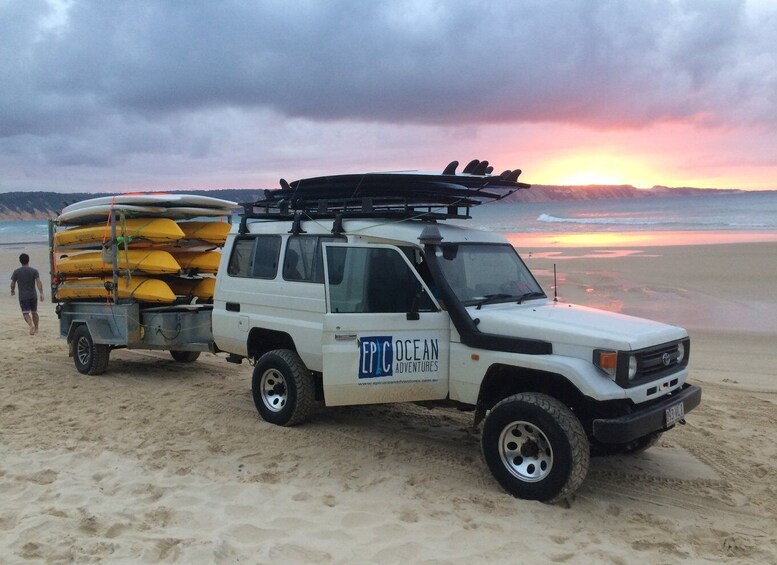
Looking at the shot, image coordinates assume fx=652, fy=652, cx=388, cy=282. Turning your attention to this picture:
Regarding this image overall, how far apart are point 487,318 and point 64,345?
892 cm

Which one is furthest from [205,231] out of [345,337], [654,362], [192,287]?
[654,362]

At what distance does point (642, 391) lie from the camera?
15.5 feet

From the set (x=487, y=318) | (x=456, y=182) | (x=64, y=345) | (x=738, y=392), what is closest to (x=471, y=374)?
(x=487, y=318)

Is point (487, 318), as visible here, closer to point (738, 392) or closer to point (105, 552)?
point (105, 552)

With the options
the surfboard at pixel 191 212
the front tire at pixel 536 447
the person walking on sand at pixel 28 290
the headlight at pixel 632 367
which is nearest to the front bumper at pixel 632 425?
the front tire at pixel 536 447

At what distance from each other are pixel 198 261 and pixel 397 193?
3937 mm

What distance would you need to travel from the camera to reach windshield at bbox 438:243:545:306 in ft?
18.3

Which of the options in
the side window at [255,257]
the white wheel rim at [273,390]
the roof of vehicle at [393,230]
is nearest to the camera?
the roof of vehicle at [393,230]

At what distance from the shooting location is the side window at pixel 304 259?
6.32m

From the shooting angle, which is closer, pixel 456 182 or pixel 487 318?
pixel 487 318

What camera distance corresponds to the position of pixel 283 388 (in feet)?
22.0

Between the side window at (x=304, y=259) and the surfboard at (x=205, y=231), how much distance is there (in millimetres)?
2955

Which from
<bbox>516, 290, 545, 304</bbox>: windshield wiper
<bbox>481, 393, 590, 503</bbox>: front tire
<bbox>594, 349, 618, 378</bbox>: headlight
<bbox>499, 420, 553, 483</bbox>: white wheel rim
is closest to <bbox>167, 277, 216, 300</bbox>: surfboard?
<bbox>516, 290, 545, 304</bbox>: windshield wiper

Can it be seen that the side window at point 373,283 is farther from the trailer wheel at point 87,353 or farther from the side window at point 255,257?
the trailer wheel at point 87,353
